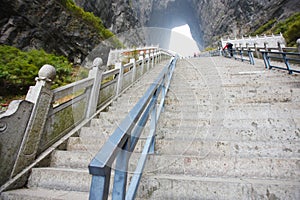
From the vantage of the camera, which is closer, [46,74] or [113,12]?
[46,74]

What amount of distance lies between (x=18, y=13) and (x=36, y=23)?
1.05m

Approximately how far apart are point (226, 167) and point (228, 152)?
1.04 ft

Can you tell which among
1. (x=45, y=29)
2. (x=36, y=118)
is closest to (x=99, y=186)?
(x=36, y=118)

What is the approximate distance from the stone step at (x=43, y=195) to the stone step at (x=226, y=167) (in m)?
0.66

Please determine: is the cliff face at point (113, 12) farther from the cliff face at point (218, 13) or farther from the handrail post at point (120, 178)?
the handrail post at point (120, 178)

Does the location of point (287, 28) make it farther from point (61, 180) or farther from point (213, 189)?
point (61, 180)

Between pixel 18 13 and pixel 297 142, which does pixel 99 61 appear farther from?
pixel 18 13

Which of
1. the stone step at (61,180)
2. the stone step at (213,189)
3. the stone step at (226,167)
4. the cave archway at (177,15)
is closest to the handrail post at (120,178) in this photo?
the stone step at (213,189)

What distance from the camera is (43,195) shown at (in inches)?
63.5

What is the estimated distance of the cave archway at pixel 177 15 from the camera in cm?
6516

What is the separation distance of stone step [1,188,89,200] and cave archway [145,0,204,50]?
67139 mm

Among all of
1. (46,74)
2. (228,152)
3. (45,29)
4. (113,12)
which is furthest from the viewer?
(113,12)

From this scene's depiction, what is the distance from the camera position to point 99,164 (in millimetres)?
643

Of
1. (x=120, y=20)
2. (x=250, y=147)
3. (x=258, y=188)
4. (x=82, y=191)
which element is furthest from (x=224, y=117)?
(x=120, y=20)
